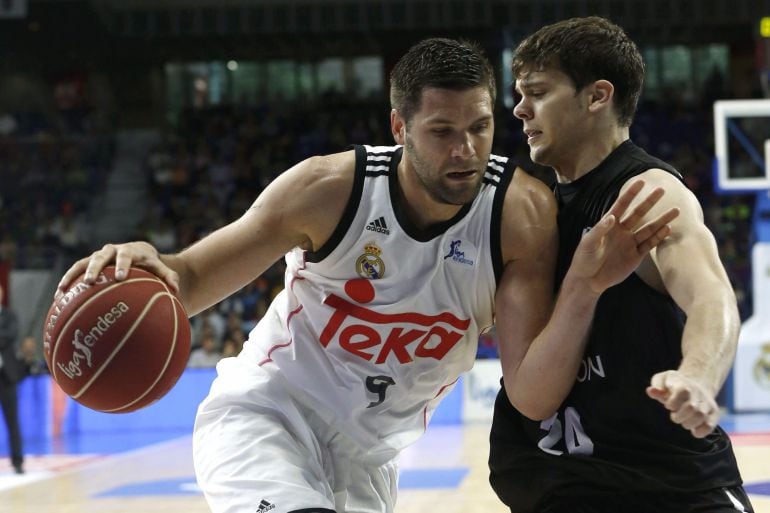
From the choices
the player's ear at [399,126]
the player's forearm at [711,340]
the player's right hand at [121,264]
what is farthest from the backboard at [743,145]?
the player's right hand at [121,264]

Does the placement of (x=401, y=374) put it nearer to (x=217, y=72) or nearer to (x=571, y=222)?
(x=571, y=222)

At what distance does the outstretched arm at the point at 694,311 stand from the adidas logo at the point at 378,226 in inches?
33.7

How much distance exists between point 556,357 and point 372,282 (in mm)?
707

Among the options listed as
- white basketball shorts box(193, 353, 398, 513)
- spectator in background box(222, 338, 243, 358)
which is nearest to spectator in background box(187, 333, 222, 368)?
spectator in background box(222, 338, 243, 358)

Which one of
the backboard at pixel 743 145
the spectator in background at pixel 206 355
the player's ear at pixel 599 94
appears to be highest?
the player's ear at pixel 599 94

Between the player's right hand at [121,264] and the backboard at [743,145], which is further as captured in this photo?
the backboard at [743,145]

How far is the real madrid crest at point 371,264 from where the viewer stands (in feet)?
11.1

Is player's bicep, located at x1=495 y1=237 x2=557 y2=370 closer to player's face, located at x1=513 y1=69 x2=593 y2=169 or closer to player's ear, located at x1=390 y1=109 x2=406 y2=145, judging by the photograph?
player's face, located at x1=513 y1=69 x2=593 y2=169

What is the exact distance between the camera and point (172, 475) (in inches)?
340

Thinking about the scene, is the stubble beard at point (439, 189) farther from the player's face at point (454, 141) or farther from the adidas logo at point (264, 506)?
the adidas logo at point (264, 506)

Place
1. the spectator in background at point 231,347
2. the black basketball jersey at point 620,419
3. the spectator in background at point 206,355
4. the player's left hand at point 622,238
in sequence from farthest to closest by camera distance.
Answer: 1. the spectator in background at point 206,355
2. the spectator in background at point 231,347
3. the black basketball jersey at point 620,419
4. the player's left hand at point 622,238

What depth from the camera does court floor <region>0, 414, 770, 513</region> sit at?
691 cm

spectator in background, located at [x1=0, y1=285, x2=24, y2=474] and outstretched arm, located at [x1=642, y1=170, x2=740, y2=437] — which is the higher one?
outstretched arm, located at [x1=642, y1=170, x2=740, y2=437]

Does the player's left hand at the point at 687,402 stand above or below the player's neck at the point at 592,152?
below
